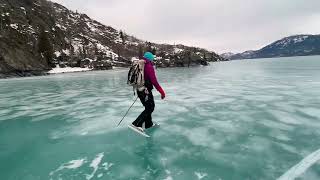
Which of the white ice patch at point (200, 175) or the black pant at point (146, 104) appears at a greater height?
the black pant at point (146, 104)

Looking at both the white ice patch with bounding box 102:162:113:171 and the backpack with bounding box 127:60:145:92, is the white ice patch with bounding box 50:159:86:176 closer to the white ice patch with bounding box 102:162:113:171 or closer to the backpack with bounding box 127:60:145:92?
the white ice patch with bounding box 102:162:113:171

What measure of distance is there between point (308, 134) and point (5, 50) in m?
101

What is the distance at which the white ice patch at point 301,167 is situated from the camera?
222 inches

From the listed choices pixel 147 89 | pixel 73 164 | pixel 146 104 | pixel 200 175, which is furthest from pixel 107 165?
pixel 147 89

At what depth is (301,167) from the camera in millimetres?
6078

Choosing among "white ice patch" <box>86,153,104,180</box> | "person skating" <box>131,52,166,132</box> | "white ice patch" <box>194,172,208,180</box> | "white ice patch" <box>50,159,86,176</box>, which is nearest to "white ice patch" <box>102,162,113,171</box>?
"white ice patch" <box>86,153,104,180</box>

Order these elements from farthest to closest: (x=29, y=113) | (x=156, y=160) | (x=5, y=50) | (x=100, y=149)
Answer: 1. (x=5, y=50)
2. (x=29, y=113)
3. (x=100, y=149)
4. (x=156, y=160)

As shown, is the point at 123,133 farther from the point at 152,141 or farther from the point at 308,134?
the point at 308,134

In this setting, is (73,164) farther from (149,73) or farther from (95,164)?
(149,73)

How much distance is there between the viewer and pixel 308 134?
850 cm

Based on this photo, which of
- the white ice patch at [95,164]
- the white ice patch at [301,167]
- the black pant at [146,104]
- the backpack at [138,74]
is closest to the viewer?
the white ice patch at [301,167]

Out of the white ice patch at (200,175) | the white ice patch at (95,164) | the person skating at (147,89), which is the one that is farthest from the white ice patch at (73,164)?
the white ice patch at (200,175)

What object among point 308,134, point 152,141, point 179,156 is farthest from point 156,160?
point 308,134

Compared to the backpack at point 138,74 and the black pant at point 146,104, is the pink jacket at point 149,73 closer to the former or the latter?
the backpack at point 138,74
